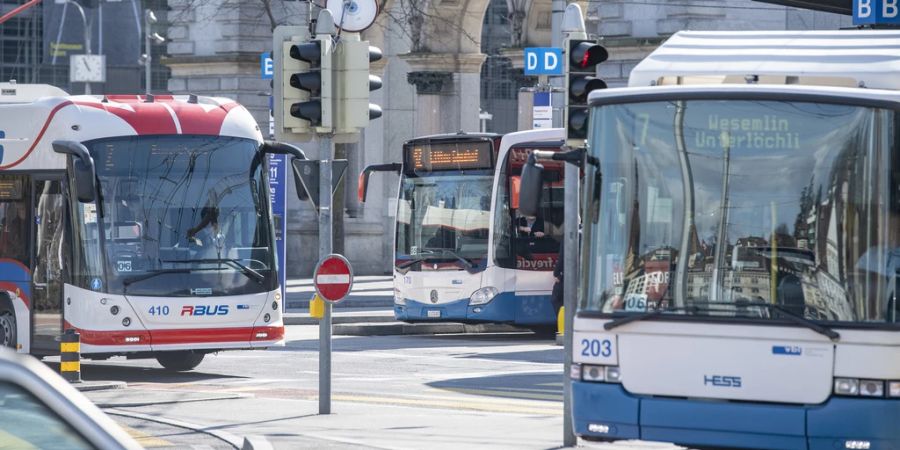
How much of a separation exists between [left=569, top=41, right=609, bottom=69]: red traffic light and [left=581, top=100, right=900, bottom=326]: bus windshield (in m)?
1.18

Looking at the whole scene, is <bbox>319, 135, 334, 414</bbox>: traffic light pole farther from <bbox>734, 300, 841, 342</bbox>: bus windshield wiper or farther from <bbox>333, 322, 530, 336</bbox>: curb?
<bbox>333, 322, 530, 336</bbox>: curb

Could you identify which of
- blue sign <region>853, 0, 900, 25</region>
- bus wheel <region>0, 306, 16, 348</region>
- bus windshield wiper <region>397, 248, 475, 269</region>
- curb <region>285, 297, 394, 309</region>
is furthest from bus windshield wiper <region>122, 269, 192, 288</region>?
curb <region>285, 297, 394, 309</region>

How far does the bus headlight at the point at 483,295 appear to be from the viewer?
2345cm

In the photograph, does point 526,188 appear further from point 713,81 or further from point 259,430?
point 259,430

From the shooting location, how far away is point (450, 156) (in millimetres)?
23906

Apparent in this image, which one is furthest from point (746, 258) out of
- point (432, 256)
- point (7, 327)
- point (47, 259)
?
point (432, 256)

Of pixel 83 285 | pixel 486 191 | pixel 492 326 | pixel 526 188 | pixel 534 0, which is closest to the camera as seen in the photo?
pixel 526 188

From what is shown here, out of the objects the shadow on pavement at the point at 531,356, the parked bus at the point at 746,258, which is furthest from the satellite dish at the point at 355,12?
the parked bus at the point at 746,258

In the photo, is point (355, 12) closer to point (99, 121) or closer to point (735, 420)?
point (99, 121)

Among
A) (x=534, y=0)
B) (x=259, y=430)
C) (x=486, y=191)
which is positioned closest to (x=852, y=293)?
(x=259, y=430)

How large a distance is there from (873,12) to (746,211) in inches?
303

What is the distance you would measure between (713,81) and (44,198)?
32.2 feet

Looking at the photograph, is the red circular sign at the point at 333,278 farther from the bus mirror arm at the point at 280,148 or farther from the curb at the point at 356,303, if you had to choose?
the curb at the point at 356,303

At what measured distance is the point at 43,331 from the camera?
59.2 ft
